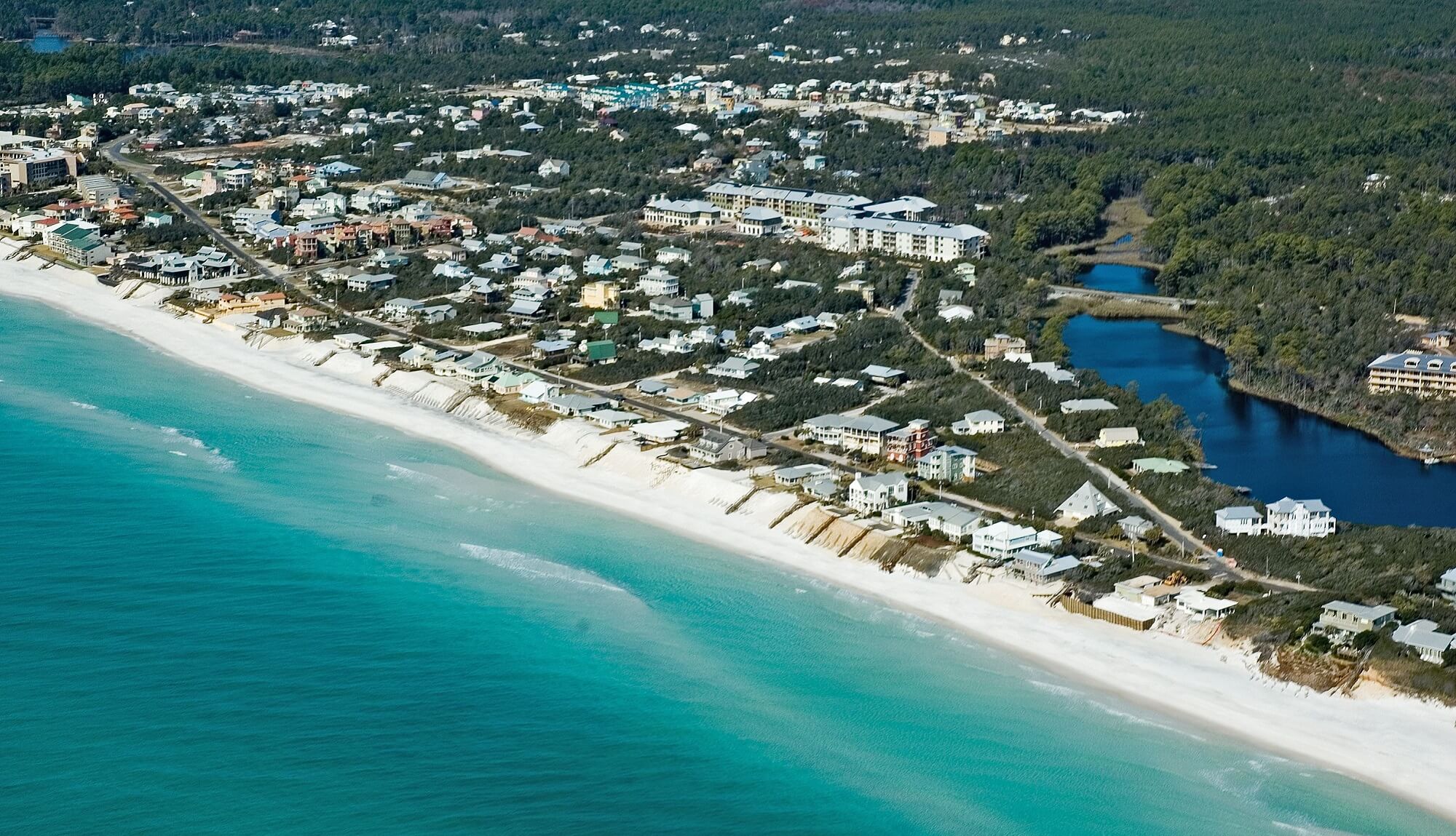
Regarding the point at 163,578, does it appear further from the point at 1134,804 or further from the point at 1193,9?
the point at 1193,9

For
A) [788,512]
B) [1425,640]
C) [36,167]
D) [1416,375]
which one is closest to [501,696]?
[788,512]

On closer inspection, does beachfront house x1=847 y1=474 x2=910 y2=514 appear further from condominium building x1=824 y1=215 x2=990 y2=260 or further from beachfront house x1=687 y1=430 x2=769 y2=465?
condominium building x1=824 y1=215 x2=990 y2=260

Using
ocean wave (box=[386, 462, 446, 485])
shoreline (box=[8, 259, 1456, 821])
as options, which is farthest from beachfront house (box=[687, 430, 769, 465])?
ocean wave (box=[386, 462, 446, 485])

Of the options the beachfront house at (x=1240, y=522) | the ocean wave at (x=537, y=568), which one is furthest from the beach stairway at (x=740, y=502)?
the beachfront house at (x=1240, y=522)

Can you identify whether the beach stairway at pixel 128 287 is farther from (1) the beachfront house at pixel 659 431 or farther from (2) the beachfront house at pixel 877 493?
(2) the beachfront house at pixel 877 493

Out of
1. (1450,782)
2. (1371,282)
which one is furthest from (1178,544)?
(1371,282)
